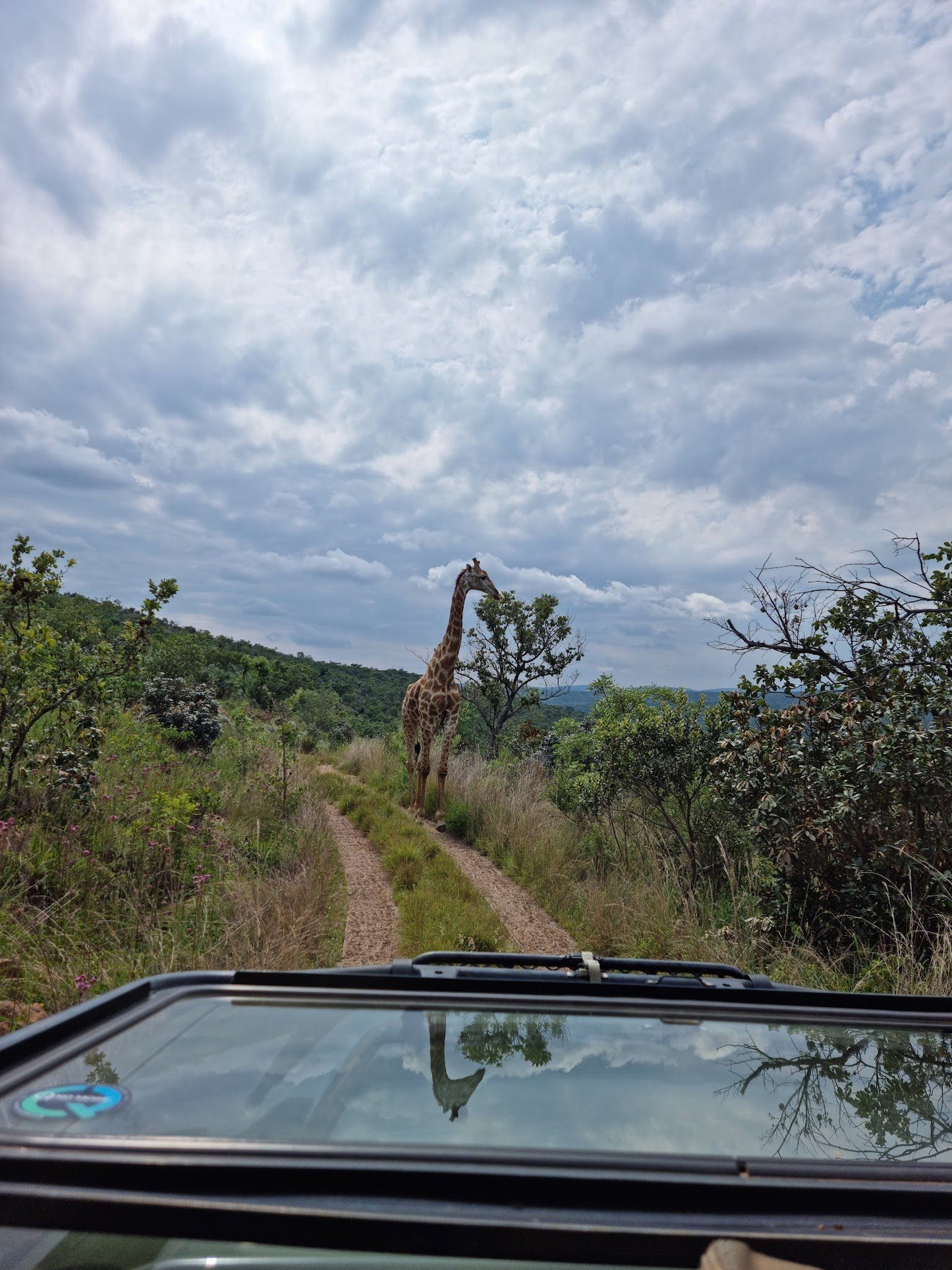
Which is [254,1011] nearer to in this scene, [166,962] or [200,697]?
[166,962]

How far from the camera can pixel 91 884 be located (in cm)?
554

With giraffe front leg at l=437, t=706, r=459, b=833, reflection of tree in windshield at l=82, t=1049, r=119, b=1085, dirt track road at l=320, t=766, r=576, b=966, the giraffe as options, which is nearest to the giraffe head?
the giraffe

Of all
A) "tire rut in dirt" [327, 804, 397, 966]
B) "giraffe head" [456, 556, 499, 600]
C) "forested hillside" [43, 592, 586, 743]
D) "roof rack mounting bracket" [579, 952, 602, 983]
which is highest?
"giraffe head" [456, 556, 499, 600]

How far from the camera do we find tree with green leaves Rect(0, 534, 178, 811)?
6.25m

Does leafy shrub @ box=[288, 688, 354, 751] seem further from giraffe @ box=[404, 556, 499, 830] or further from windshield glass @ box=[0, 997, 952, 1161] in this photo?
windshield glass @ box=[0, 997, 952, 1161]

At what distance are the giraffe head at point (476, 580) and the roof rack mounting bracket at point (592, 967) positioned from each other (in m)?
11.2

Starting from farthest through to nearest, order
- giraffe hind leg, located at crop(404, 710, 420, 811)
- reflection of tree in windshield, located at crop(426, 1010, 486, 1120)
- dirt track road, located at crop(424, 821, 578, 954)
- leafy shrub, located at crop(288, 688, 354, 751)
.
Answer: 1. leafy shrub, located at crop(288, 688, 354, 751)
2. giraffe hind leg, located at crop(404, 710, 420, 811)
3. dirt track road, located at crop(424, 821, 578, 954)
4. reflection of tree in windshield, located at crop(426, 1010, 486, 1120)

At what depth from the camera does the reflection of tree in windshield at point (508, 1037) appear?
59.1 inches

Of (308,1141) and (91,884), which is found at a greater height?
(308,1141)

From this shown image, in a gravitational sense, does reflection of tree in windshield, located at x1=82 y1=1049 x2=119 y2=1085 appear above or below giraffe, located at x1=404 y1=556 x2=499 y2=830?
below

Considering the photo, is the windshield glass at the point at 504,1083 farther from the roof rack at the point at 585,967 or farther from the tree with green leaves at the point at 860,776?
the tree with green leaves at the point at 860,776

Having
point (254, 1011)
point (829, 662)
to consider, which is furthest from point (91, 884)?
point (829, 662)

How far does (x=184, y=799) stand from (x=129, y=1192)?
6.29 m

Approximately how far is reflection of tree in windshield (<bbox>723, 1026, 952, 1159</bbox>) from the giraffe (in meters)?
10.2
